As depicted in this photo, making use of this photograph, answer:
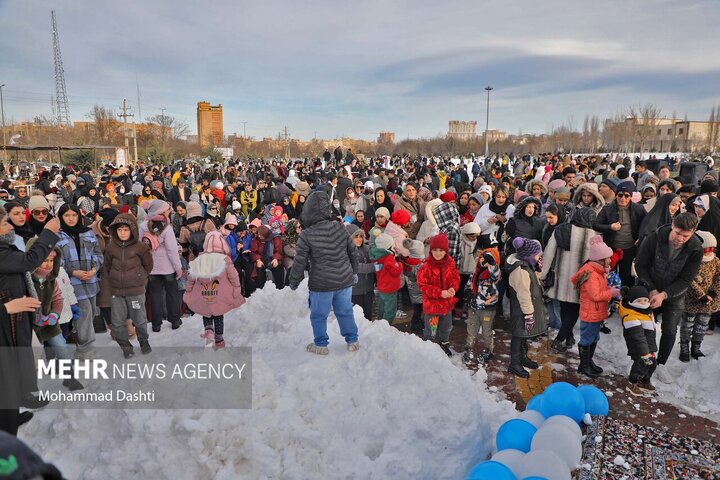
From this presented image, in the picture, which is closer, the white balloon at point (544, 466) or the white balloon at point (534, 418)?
the white balloon at point (544, 466)

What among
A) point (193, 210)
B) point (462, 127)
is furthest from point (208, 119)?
point (193, 210)

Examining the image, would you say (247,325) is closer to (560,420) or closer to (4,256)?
(4,256)

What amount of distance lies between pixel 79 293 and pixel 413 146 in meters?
70.1

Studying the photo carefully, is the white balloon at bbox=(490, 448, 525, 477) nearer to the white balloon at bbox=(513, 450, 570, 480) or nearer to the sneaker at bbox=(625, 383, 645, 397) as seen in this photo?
the white balloon at bbox=(513, 450, 570, 480)

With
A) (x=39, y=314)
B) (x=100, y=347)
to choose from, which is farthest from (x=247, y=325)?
(x=39, y=314)

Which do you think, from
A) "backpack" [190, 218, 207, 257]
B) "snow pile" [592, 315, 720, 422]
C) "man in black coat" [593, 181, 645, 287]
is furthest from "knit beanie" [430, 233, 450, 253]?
"backpack" [190, 218, 207, 257]

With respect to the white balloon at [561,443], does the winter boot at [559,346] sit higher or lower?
lower

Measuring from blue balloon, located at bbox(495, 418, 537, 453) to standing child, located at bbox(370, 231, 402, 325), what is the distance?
9.78 ft


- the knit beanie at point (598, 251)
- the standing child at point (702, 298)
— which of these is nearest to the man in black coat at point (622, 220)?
the standing child at point (702, 298)

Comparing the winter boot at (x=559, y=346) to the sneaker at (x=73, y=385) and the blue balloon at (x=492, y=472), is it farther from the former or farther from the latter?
the sneaker at (x=73, y=385)

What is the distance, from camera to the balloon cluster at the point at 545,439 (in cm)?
309

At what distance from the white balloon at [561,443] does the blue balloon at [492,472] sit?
0.51 m

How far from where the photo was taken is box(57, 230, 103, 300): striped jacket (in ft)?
17.1

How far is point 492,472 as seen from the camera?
3.02 meters
